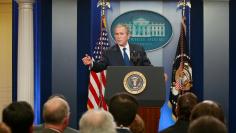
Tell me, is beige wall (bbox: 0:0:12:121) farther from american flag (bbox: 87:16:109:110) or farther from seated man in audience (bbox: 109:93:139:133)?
seated man in audience (bbox: 109:93:139:133)

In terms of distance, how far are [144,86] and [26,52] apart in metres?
3.37

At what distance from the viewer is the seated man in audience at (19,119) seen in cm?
332

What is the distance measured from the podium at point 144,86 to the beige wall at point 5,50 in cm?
527

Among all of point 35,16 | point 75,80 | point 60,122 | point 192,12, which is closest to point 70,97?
point 75,80

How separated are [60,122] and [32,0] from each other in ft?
17.1

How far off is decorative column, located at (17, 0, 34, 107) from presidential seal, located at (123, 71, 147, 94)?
320 centimetres

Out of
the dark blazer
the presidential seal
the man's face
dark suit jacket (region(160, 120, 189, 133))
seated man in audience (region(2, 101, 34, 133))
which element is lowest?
dark suit jacket (region(160, 120, 189, 133))

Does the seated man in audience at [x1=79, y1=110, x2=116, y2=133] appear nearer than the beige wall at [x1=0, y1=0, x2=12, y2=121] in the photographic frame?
Yes

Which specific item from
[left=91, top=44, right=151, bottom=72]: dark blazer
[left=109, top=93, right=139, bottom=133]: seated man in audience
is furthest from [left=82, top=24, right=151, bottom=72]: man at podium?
[left=109, top=93, right=139, bottom=133]: seated man in audience

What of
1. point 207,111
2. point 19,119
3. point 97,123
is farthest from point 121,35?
point 97,123

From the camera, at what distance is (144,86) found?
544 centimetres

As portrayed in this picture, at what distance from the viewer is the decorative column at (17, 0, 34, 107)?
27.2ft
